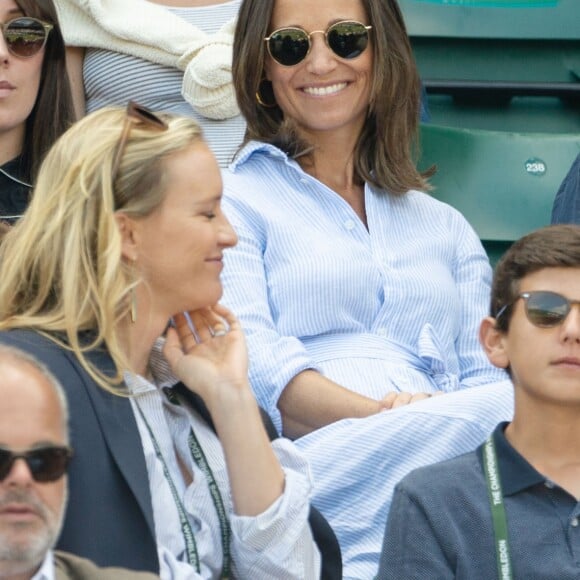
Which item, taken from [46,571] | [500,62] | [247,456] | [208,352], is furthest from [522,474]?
[500,62]

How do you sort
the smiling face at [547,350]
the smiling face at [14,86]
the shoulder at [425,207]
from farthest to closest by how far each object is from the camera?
1. the shoulder at [425,207]
2. the smiling face at [14,86]
3. the smiling face at [547,350]

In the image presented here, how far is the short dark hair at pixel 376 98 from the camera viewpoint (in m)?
3.68

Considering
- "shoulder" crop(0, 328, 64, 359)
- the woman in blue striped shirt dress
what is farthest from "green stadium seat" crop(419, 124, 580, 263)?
"shoulder" crop(0, 328, 64, 359)

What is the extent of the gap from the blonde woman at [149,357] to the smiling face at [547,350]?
16.5 inches

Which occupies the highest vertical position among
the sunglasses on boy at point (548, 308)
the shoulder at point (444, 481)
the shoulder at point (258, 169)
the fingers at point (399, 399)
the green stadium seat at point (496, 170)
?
the sunglasses on boy at point (548, 308)

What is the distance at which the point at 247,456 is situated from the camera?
2.60 m

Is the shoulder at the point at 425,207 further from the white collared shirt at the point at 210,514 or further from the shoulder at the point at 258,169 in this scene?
the white collared shirt at the point at 210,514

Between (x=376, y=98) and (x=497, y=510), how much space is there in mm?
1360

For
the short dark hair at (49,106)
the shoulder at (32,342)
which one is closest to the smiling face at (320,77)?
the short dark hair at (49,106)

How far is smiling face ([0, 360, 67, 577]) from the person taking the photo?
1.96 m

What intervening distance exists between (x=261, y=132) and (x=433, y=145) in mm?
1025

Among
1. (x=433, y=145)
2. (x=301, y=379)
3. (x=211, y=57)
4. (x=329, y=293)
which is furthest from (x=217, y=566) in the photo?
(x=433, y=145)

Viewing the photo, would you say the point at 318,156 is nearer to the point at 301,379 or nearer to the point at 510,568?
the point at 301,379

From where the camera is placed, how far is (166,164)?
9.06 feet
